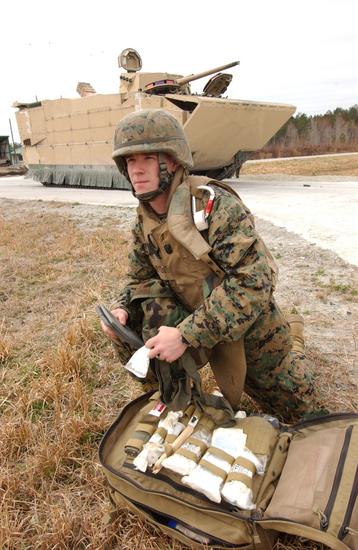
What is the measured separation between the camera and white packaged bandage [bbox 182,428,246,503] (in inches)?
64.7

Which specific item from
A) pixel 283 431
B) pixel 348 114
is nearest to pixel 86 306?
pixel 283 431

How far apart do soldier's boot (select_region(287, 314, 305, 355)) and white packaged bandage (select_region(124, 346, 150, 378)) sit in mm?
1048

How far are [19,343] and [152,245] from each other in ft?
5.87

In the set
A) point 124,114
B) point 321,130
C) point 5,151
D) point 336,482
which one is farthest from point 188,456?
point 321,130

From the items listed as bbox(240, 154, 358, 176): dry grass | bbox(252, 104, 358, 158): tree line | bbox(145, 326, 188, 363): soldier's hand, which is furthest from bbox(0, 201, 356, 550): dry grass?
bbox(252, 104, 358, 158): tree line

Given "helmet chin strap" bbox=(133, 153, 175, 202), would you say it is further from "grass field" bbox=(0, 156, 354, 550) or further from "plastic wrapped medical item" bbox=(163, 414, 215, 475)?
"grass field" bbox=(0, 156, 354, 550)

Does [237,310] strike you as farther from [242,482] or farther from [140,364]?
[242,482]

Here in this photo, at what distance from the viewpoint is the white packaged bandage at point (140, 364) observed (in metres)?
1.84

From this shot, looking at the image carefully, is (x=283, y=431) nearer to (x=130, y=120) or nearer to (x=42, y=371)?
(x=130, y=120)

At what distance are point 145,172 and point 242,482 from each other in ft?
4.09

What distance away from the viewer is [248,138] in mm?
11812

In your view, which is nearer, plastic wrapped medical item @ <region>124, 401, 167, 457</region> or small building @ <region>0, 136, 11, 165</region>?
plastic wrapped medical item @ <region>124, 401, 167, 457</region>

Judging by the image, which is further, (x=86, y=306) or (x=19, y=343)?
(x=86, y=306)

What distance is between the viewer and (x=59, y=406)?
8.51 feet
